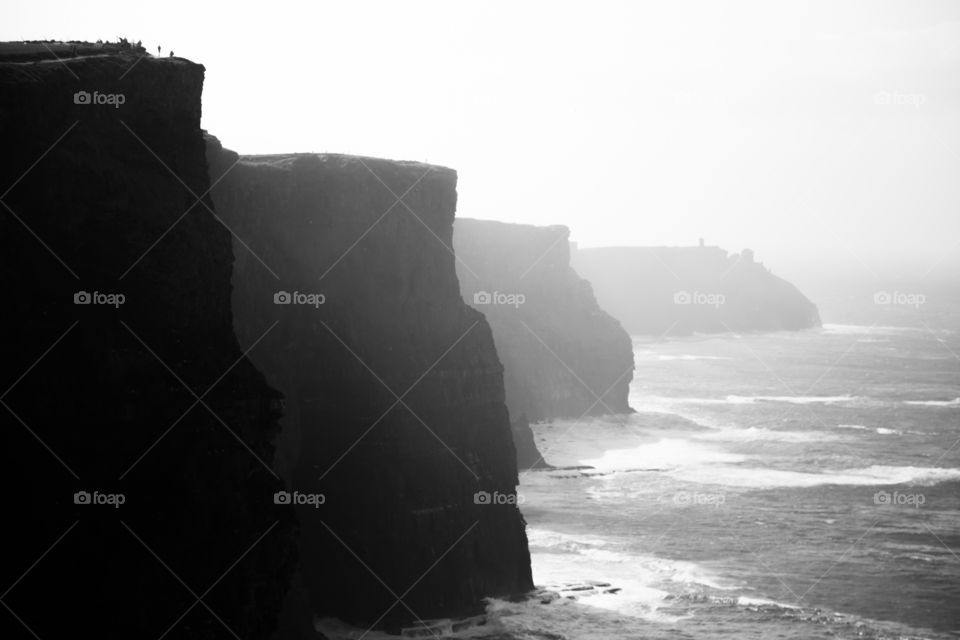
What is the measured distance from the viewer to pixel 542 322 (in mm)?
119688

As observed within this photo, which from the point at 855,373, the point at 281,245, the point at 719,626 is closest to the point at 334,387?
the point at 281,245

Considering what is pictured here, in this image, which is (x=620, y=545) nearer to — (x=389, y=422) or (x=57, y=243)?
(x=389, y=422)

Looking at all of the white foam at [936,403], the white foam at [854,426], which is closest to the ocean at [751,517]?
the white foam at [854,426]

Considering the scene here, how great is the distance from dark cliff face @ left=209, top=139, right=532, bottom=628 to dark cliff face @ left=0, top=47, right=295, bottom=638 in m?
15.4

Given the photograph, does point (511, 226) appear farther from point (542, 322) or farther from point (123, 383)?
point (123, 383)

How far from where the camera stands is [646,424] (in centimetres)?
11356

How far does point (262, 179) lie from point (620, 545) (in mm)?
30026

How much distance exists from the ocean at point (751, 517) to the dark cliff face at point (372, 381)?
471 centimetres

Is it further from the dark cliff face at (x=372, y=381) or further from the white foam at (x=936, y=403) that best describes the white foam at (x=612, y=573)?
the white foam at (x=936, y=403)

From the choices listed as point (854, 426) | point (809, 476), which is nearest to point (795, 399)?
point (854, 426)

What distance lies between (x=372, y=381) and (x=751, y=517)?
1234 inches

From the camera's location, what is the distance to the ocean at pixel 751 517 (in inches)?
2131

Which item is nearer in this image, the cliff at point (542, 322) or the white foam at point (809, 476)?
the white foam at point (809, 476)

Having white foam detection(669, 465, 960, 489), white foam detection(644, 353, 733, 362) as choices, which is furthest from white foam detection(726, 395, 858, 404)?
white foam detection(644, 353, 733, 362)
